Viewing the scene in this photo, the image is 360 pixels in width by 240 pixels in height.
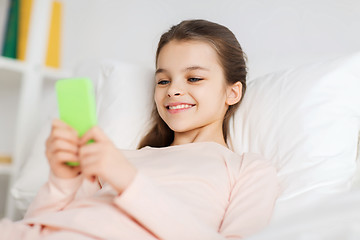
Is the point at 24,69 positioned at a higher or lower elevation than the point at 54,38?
lower

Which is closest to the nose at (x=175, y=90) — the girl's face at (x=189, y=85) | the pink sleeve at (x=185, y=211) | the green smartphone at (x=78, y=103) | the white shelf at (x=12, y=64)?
the girl's face at (x=189, y=85)

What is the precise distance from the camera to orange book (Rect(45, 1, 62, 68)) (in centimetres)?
169

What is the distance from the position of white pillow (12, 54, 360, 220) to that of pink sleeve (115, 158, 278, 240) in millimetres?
61

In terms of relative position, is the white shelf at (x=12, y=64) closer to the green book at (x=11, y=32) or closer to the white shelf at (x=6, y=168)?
the green book at (x=11, y=32)

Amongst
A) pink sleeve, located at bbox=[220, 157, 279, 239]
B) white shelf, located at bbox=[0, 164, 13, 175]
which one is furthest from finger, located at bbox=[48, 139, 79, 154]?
white shelf, located at bbox=[0, 164, 13, 175]

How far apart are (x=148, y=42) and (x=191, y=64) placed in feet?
1.76

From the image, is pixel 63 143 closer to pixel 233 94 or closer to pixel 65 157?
pixel 65 157

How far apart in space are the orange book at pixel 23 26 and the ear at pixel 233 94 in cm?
97

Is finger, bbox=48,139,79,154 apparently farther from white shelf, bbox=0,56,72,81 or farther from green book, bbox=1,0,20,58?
green book, bbox=1,0,20,58

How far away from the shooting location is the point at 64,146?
1.80 ft

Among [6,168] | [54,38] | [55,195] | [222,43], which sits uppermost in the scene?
[222,43]

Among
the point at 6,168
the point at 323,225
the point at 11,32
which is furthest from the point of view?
the point at 11,32

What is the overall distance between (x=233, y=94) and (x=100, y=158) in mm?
509

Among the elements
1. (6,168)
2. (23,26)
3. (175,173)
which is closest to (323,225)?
(175,173)
